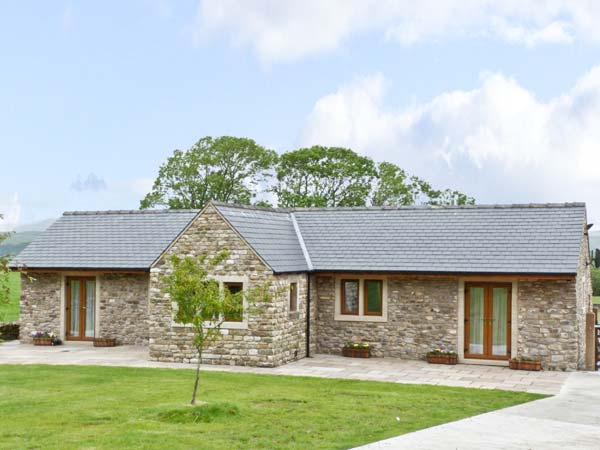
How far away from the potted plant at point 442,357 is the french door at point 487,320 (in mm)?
522

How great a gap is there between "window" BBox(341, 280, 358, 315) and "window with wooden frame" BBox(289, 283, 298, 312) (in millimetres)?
1828

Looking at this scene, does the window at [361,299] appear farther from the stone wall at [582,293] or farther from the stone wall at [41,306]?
the stone wall at [41,306]

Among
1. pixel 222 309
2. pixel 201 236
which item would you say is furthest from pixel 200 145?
pixel 222 309

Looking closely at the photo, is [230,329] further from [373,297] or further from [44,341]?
[44,341]

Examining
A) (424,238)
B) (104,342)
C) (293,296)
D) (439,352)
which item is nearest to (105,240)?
(104,342)

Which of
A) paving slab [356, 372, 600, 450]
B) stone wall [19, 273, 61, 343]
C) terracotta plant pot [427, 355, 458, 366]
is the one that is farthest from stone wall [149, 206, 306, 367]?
paving slab [356, 372, 600, 450]

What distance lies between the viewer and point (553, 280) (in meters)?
21.5

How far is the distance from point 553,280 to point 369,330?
5623 millimetres

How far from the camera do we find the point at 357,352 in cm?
2333

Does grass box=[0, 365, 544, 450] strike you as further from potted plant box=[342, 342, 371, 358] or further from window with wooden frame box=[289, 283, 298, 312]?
potted plant box=[342, 342, 371, 358]

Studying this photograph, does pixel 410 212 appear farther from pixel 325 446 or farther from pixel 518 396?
pixel 325 446

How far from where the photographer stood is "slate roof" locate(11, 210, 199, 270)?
26.4 meters

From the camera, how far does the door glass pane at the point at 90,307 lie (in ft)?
87.9

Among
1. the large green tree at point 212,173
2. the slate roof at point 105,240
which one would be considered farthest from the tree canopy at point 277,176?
the slate roof at point 105,240
